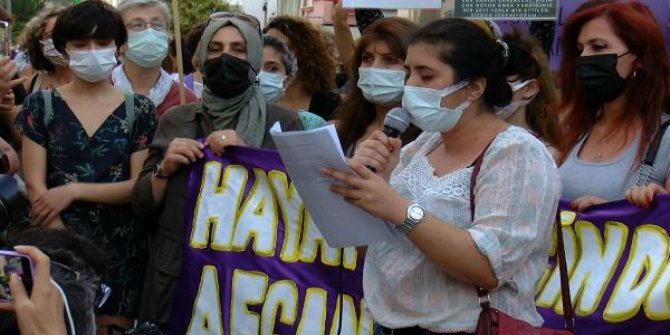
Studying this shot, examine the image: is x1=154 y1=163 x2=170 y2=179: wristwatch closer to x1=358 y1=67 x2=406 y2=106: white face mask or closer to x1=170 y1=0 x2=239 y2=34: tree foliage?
x1=358 y1=67 x2=406 y2=106: white face mask

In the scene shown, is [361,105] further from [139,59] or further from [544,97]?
[139,59]

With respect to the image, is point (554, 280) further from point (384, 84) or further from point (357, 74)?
point (357, 74)

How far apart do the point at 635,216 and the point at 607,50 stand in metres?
0.68

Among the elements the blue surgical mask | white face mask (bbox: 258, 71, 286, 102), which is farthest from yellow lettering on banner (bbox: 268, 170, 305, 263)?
the blue surgical mask

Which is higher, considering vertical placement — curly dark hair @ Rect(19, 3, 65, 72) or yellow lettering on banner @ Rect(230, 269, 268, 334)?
curly dark hair @ Rect(19, 3, 65, 72)

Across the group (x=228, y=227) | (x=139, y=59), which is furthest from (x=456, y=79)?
Result: (x=139, y=59)

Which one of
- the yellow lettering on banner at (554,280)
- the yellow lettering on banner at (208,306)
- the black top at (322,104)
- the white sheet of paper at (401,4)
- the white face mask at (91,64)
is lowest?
the yellow lettering on banner at (208,306)

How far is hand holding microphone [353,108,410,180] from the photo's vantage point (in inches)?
96.0

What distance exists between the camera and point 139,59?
4801 mm

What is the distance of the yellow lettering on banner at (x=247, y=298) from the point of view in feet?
11.7

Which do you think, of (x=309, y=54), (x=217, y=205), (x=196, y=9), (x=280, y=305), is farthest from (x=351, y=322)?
(x=196, y=9)

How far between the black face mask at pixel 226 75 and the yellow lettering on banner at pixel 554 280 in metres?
1.39

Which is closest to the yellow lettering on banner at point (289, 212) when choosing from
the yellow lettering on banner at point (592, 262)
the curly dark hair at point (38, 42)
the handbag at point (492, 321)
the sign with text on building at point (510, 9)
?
the yellow lettering on banner at point (592, 262)

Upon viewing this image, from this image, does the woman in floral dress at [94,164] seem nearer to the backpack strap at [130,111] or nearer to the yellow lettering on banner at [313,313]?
the backpack strap at [130,111]
